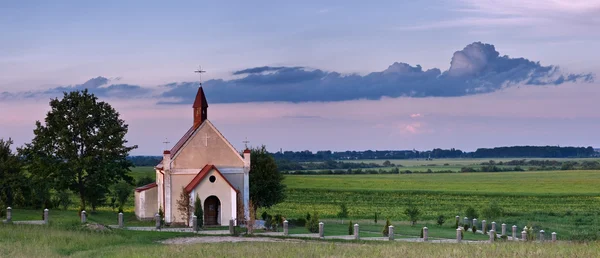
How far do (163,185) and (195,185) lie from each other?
3274mm

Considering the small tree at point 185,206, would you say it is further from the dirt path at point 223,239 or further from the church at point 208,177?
the dirt path at point 223,239

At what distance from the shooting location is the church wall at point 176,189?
152 ft

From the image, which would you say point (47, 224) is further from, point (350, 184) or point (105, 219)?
point (350, 184)

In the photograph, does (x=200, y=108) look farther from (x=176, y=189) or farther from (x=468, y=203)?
(x=468, y=203)

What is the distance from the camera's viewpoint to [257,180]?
52125 mm

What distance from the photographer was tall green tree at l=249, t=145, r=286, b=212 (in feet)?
171

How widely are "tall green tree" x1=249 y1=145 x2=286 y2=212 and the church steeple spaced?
428cm

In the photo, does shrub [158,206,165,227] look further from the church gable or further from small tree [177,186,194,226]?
the church gable

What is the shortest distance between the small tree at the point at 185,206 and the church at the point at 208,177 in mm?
165

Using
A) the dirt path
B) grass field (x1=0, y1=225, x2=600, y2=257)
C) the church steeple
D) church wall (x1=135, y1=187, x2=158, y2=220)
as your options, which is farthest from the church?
grass field (x1=0, y1=225, x2=600, y2=257)

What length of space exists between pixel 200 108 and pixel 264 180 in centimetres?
649

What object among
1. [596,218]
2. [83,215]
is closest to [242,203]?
[83,215]

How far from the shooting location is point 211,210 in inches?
1809

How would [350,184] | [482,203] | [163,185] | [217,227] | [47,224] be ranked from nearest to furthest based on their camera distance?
[47,224] < [217,227] < [163,185] < [482,203] < [350,184]
